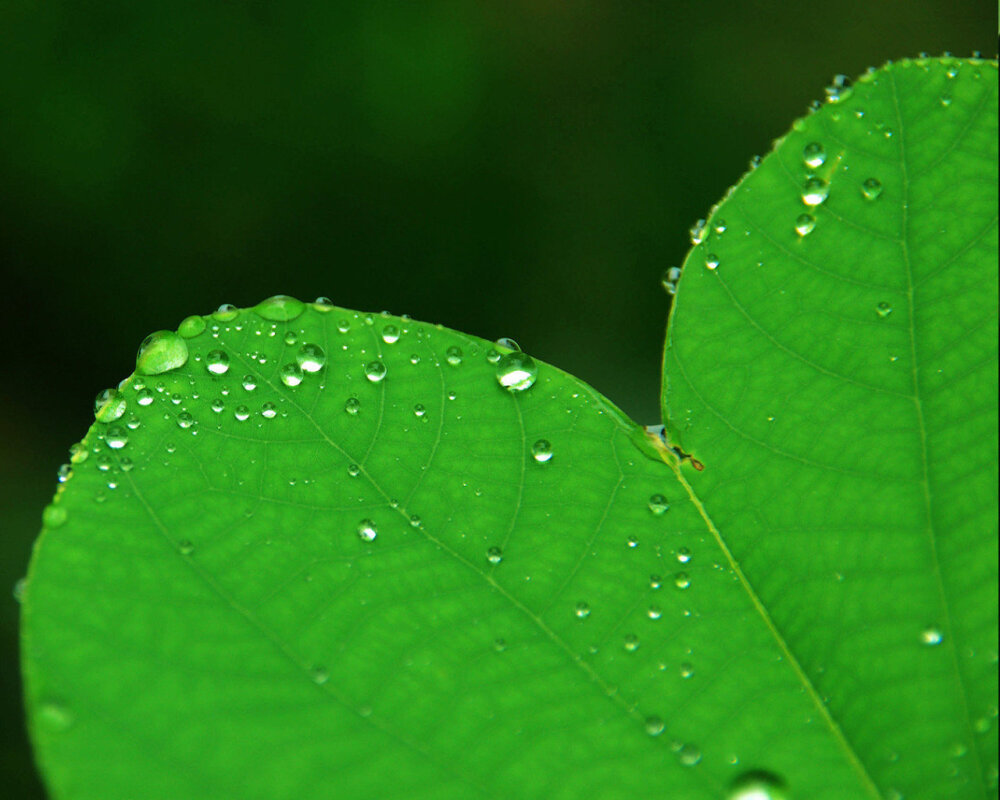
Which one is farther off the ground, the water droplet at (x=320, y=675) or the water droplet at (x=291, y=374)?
the water droplet at (x=291, y=374)

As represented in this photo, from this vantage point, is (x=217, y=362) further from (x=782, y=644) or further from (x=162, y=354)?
(x=782, y=644)

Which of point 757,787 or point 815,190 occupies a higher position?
point 815,190

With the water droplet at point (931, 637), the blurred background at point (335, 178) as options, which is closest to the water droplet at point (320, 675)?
the water droplet at point (931, 637)

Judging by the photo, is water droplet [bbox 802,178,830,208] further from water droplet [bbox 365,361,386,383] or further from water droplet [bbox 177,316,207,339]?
water droplet [bbox 177,316,207,339]

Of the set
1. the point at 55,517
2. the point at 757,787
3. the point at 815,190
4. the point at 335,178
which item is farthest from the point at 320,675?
the point at 335,178

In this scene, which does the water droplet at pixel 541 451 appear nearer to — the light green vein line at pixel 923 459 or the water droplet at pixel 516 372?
the water droplet at pixel 516 372
